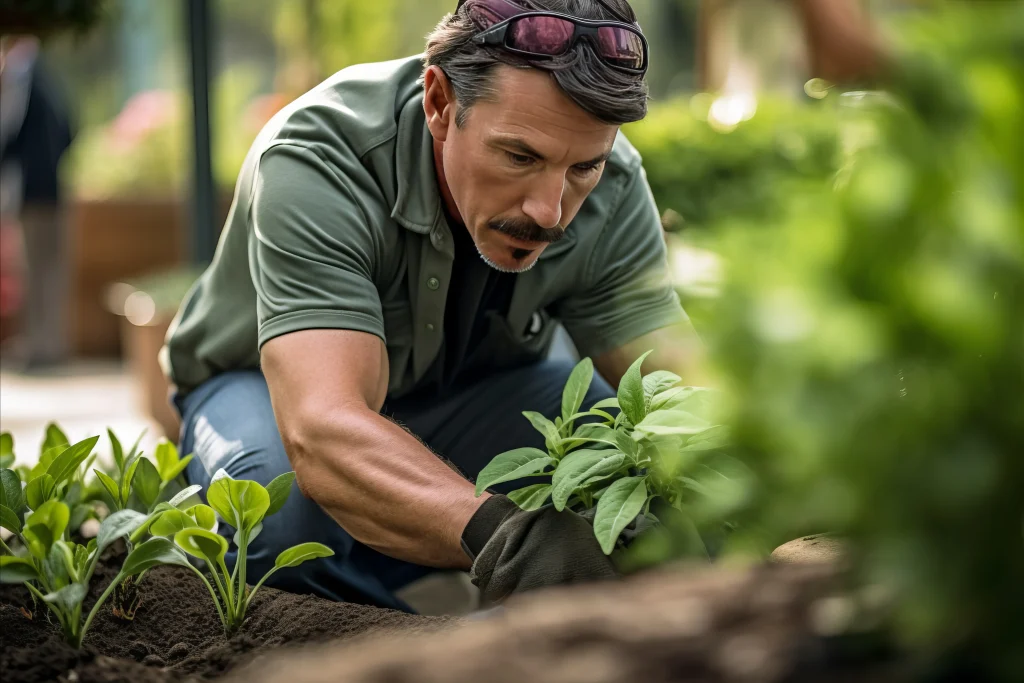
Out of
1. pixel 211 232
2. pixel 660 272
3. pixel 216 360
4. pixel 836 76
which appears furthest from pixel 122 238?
pixel 836 76

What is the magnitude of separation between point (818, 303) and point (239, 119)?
32.7 ft

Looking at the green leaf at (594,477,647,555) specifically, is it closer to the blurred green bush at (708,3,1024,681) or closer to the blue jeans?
the blurred green bush at (708,3,1024,681)

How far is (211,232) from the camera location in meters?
5.01

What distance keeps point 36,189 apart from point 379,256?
5057 millimetres

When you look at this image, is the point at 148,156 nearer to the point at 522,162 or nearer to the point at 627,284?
the point at 627,284

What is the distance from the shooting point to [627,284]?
93.3 inches

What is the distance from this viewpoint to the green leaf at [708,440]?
4.00 ft

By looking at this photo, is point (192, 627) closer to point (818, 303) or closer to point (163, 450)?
point (163, 450)

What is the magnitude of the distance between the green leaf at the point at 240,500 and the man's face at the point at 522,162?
2.16ft

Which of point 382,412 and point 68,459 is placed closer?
point 68,459

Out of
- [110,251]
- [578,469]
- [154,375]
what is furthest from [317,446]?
[110,251]

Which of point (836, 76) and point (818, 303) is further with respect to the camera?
point (836, 76)

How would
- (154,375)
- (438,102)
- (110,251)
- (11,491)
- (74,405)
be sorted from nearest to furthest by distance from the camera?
(11,491), (438,102), (154,375), (74,405), (110,251)

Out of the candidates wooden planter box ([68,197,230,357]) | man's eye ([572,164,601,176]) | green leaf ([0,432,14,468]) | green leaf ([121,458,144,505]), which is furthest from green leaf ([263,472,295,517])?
wooden planter box ([68,197,230,357])
